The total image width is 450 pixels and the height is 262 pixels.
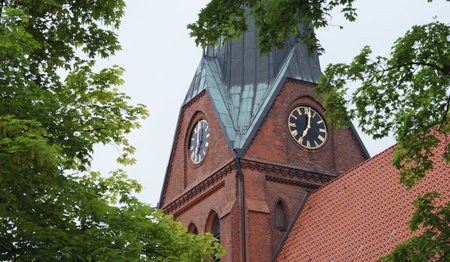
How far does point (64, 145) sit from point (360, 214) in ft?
48.2

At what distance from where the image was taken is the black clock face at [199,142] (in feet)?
103

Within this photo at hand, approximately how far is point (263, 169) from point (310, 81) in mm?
4265

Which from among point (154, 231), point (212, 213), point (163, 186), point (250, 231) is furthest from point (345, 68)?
point (163, 186)

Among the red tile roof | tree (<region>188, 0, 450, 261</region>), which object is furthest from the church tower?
tree (<region>188, 0, 450, 261</region>)

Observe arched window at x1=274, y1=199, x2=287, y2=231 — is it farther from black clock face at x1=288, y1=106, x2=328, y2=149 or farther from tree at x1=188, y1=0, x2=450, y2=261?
tree at x1=188, y1=0, x2=450, y2=261

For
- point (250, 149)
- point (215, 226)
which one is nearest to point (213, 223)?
point (215, 226)

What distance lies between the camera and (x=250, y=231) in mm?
27703

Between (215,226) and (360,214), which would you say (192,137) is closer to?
(215,226)

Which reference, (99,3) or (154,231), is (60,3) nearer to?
(99,3)

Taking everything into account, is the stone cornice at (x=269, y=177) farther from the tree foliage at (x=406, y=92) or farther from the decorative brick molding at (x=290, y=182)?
the tree foliage at (x=406, y=92)

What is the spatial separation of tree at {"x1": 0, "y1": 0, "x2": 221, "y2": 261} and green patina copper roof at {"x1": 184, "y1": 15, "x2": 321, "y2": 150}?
14521 millimetres

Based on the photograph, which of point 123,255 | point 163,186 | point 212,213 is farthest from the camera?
point 163,186

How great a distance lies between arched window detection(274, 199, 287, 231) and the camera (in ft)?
94.0

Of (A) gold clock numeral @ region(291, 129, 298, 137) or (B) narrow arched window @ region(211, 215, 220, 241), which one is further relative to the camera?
(A) gold clock numeral @ region(291, 129, 298, 137)
